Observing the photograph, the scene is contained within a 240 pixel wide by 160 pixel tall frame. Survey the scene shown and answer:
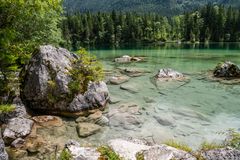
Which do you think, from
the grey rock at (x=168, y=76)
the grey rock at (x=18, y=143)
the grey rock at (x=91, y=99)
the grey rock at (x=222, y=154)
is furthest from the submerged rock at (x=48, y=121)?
the grey rock at (x=168, y=76)

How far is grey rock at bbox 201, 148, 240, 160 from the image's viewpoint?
9078 millimetres

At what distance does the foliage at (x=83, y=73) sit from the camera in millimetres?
19408

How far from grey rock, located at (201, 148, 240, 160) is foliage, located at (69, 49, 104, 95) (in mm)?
11831

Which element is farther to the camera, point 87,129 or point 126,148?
point 87,129

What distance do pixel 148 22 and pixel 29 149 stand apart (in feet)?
390

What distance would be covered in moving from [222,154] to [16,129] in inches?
427

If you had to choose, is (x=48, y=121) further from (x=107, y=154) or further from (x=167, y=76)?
(x=167, y=76)

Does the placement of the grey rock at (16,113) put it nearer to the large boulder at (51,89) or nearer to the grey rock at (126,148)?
the large boulder at (51,89)

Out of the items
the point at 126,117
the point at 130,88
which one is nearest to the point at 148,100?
the point at 130,88

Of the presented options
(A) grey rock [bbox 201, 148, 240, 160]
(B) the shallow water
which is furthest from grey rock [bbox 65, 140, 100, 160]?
(A) grey rock [bbox 201, 148, 240, 160]

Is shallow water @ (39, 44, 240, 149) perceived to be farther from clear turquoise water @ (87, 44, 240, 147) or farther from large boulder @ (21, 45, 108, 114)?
large boulder @ (21, 45, 108, 114)

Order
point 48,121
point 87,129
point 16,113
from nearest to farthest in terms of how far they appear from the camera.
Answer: point 87,129 → point 16,113 → point 48,121

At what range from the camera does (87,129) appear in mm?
15742

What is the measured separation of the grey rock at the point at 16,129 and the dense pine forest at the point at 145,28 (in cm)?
9641
